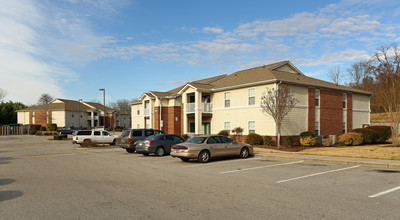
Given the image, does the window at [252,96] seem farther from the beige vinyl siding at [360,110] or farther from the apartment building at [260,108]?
the beige vinyl siding at [360,110]

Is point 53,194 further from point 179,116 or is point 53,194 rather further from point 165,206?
point 179,116

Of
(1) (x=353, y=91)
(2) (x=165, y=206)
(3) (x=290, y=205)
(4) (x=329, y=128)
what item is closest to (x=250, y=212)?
(3) (x=290, y=205)

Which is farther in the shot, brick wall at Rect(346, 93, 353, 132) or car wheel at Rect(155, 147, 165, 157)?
brick wall at Rect(346, 93, 353, 132)

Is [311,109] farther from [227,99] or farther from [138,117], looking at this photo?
[138,117]

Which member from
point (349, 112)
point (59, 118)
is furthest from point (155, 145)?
point (59, 118)

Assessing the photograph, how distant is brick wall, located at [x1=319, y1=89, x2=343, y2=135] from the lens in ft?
90.8

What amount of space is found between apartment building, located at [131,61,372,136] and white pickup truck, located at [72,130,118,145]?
278 inches

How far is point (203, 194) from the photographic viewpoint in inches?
307

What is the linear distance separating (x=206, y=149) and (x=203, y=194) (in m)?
6.99

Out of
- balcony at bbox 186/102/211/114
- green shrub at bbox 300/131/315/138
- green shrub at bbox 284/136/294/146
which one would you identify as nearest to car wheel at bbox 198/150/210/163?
green shrub at bbox 284/136/294/146

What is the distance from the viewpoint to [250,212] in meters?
6.07

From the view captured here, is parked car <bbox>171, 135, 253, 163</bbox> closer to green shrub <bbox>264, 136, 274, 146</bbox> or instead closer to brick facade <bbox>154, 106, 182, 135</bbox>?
green shrub <bbox>264, 136, 274, 146</bbox>

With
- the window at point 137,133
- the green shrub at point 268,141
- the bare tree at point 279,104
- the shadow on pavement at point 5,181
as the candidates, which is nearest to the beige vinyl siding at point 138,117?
the window at point 137,133

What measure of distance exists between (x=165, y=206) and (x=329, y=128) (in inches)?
999
